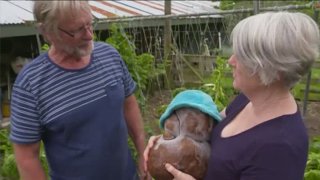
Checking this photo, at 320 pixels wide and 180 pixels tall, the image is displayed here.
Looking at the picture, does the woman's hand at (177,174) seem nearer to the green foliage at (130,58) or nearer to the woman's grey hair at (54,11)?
the woman's grey hair at (54,11)

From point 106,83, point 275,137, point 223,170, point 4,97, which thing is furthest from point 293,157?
point 4,97

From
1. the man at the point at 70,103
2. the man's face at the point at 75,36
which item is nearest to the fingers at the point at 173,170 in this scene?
the man at the point at 70,103

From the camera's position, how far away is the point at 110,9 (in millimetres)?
8391

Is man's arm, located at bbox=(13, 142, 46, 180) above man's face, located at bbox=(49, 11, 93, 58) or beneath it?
beneath

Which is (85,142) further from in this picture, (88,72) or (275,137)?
(275,137)

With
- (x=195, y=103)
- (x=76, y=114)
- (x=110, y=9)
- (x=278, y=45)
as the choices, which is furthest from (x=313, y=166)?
(x=110, y=9)

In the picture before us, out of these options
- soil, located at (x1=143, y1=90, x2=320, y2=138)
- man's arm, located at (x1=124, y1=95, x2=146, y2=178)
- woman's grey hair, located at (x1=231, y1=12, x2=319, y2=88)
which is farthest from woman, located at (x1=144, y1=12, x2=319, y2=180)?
soil, located at (x1=143, y1=90, x2=320, y2=138)

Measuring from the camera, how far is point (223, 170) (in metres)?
1.58

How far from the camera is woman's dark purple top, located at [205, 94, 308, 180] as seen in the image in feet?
4.78

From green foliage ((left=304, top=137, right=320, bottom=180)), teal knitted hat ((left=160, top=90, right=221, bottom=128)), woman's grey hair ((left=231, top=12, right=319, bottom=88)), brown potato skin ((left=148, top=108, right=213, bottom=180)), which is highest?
woman's grey hair ((left=231, top=12, right=319, bottom=88))

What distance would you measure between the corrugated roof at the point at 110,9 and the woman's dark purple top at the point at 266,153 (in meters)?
3.21

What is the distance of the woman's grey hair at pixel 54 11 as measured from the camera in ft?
5.59

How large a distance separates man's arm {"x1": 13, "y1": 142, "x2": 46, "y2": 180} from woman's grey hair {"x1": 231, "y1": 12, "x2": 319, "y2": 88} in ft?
2.97

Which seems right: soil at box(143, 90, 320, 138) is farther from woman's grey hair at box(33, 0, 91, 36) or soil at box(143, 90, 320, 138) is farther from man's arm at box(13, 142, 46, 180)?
woman's grey hair at box(33, 0, 91, 36)
